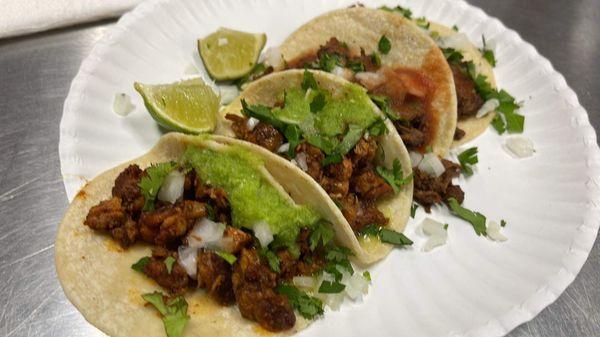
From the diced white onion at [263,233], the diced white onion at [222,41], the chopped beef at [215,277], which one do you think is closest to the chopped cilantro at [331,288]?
the diced white onion at [263,233]

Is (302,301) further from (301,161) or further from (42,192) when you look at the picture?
(42,192)

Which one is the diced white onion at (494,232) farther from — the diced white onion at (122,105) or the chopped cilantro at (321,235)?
Answer: the diced white onion at (122,105)

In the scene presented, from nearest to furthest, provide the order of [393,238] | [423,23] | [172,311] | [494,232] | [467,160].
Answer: [172,311] → [393,238] → [494,232] → [467,160] → [423,23]

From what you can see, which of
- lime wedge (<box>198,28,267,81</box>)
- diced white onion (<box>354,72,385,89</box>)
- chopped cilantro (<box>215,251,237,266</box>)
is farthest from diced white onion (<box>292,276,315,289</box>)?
lime wedge (<box>198,28,267,81</box>)

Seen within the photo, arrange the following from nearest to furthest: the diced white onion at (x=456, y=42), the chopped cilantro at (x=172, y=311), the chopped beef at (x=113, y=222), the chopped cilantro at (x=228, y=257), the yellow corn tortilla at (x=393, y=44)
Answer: the chopped cilantro at (x=172, y=311) → the chopped cilantro at (x=228, y=257) → the chopped beef at (x=113, y=222) → the yellow corn tortilla at (x=393, y=44) → the diced white onion at (x=456, y=42)

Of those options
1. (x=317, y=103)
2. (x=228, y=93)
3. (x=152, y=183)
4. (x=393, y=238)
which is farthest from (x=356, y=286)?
(x=228, y=93)
